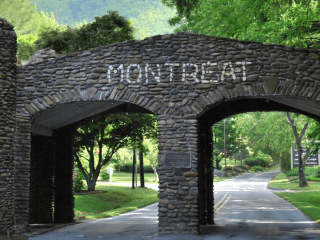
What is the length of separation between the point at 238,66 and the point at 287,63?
1335 millimetres

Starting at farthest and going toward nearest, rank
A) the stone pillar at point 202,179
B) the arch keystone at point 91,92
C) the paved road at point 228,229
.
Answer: the stone pillar at point 202,179
the arch keystone at point 91,92
the paved road at point 228,229

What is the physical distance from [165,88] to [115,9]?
157 metres


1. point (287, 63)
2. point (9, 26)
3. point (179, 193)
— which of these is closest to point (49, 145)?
point (9, 26)

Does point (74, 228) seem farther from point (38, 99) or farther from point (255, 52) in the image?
point (255, 52)

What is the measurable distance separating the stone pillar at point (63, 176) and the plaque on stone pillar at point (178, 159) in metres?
5.60

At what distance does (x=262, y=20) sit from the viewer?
1025 inches

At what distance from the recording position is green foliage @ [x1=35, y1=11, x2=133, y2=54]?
29.1 m

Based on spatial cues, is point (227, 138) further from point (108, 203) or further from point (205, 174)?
point (205, 174)

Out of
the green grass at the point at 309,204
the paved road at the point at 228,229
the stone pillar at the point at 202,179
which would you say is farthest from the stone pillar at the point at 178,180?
the green grass at the point at 309,204

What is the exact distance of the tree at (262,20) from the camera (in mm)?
17938

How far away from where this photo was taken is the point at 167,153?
43.3 ft

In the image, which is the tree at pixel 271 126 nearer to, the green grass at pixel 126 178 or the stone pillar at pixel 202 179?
the green grass at pixel 126 178

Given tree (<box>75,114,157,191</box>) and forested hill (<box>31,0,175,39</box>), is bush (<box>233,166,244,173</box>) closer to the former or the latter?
tree (<box>75,114,157,191</box>)

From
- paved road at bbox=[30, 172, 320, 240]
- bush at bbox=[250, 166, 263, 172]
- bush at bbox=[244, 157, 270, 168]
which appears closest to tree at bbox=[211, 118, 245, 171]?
bush at bbox=[250, 166, 263, 172]
